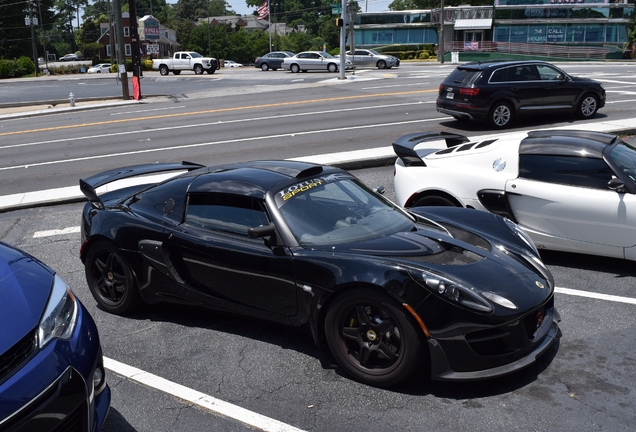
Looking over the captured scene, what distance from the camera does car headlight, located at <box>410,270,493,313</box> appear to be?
430cm

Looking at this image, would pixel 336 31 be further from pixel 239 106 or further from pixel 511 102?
pixel 511 102

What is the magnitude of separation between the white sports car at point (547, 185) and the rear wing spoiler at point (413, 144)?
0.05ft

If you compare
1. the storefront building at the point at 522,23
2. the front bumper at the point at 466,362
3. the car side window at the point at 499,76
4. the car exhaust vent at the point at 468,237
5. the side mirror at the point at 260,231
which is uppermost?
the storefront building at the point at 522,23

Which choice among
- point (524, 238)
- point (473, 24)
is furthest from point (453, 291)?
point (473, 24)

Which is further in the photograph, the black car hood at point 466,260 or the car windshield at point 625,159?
the car windshield at point 625,159

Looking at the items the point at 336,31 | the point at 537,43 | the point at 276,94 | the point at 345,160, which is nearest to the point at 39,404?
the point at 345,160

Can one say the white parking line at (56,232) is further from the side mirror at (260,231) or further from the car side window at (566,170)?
the car side window at (566,170)

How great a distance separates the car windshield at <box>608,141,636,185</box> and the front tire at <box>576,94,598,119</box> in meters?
11.2

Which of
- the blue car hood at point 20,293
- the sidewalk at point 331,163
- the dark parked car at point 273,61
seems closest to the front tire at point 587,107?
the sidewalk at point 331,163

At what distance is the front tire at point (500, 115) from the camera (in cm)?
1669


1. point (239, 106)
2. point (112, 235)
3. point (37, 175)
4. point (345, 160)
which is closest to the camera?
point (112, 235)

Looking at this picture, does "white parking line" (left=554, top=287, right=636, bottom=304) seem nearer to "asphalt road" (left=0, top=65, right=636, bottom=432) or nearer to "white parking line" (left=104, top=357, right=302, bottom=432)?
"asphalt road" (left=0, top=65, right=636, bottom=432)

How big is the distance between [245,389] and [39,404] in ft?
5.81

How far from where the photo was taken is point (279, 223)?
5008 mm
